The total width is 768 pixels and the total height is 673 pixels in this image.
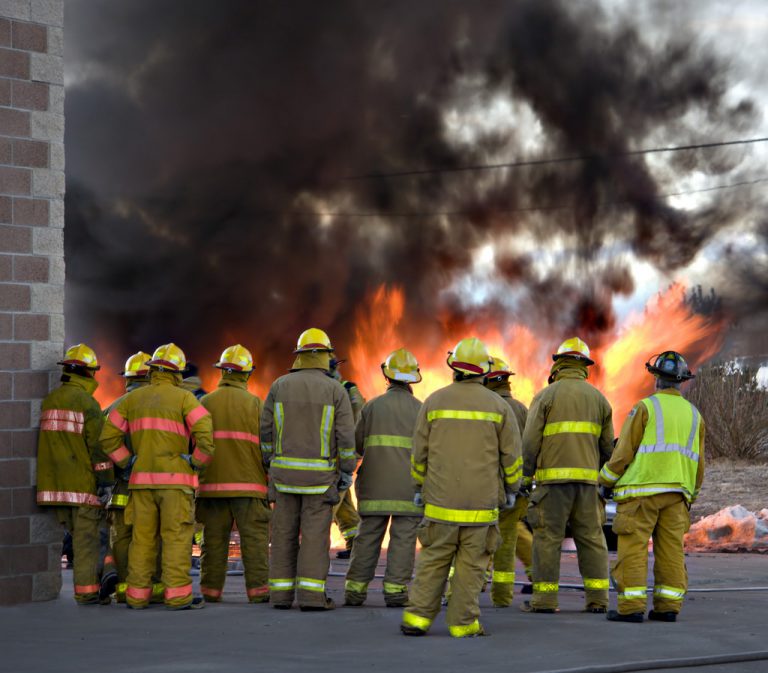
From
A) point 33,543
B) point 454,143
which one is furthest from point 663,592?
point 454,143

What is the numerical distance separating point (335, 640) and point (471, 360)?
72.2 inches

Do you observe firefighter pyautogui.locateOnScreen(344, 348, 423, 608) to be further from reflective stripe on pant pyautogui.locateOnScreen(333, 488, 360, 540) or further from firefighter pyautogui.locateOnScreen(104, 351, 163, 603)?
reflective stripe on pant pyautogui.locateOnScreen(333, 488, 360, 540)

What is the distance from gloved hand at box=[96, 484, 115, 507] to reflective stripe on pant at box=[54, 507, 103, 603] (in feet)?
0.28

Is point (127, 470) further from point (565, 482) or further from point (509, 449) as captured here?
point (565, 482)

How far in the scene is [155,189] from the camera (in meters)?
19.8

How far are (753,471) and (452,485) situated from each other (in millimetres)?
19243

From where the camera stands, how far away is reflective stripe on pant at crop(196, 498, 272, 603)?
29.2ft

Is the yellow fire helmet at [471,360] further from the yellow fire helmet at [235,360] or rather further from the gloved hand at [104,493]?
the gloved hand at [104,493]

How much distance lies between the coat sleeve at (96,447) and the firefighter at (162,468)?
23 centimetres

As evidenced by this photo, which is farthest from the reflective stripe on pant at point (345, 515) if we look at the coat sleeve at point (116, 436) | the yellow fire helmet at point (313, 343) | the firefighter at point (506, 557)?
the coat sleeve at point (116, 436)

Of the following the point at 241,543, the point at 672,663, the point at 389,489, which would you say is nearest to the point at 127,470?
the point at 241,543

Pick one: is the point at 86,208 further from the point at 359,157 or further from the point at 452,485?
the point at 452,485

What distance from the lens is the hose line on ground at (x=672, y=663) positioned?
589cm

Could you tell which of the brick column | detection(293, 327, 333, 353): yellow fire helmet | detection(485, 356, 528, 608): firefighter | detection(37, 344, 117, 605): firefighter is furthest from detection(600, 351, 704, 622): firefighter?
the brick column
